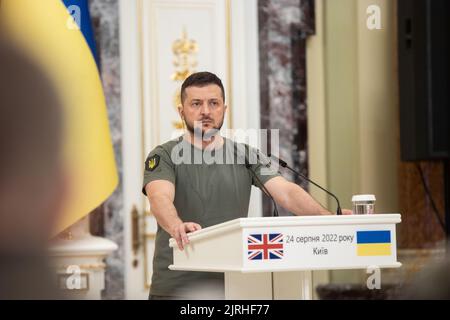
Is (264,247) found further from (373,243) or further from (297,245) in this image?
(373,243)

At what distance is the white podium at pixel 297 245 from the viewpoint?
227 cm

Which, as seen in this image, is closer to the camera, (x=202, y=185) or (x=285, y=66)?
(x=202, y=185)

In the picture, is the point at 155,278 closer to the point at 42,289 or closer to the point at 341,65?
the point at 42,289

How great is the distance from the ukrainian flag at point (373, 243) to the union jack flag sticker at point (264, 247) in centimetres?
26

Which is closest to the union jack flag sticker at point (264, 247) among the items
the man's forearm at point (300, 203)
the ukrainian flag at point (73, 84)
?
the man's forearm at point (300, 203)

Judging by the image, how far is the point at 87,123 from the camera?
11.5 feet

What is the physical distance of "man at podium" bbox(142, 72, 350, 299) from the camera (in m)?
2.99

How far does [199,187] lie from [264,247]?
86 centimetres

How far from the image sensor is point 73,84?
3.51m

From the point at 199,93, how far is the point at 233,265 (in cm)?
111

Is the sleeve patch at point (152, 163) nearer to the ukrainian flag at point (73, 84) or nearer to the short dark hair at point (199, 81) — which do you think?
the short dark hair at point (199, 81)

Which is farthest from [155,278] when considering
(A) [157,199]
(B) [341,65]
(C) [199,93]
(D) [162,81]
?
(B) [341,65]

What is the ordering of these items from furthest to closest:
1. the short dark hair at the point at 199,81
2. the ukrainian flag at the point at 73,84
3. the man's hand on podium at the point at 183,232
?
the ukrainian flag at the point at 73,84
the short dark hair at the point at 199,81
the man's hand on podium at the point at 183,232

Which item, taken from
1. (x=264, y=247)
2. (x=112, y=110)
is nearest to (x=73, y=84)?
(x=112, y=110)
